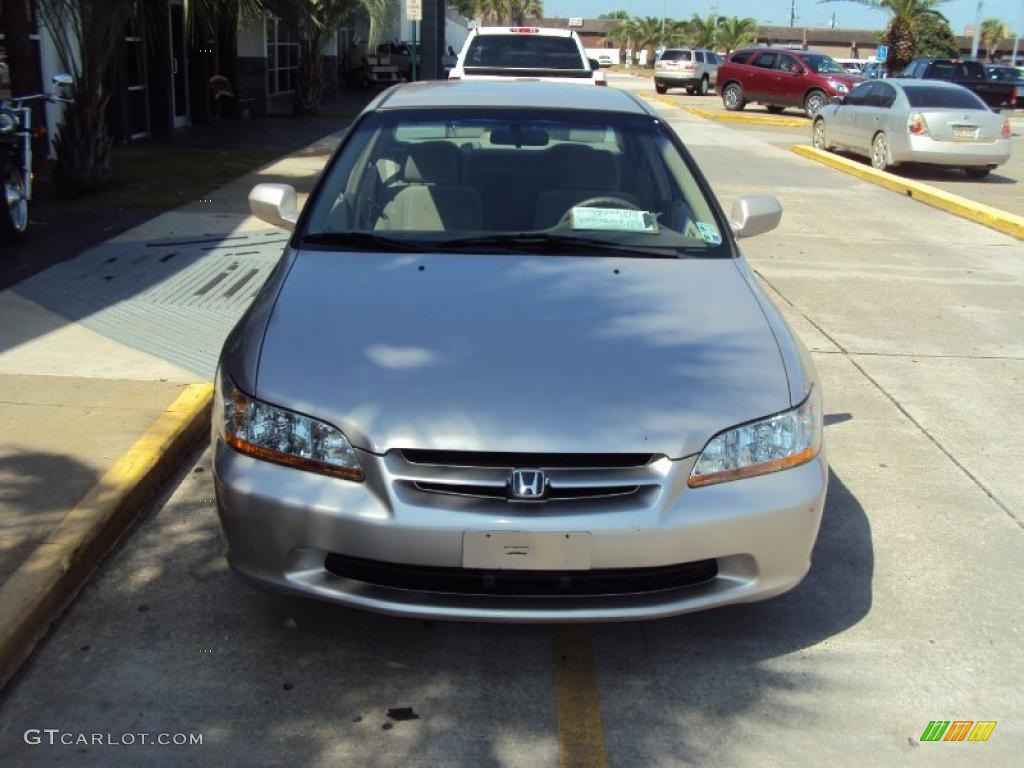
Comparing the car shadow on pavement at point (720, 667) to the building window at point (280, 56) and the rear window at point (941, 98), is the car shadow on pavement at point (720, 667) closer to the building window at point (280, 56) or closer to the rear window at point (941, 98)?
the rear window at point (941, 98)

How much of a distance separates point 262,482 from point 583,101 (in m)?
2.79

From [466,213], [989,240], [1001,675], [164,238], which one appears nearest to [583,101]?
[466,213]

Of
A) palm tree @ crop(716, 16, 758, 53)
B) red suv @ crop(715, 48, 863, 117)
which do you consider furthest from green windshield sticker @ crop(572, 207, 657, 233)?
palm tree @ crop(716, 16, 758, 53)

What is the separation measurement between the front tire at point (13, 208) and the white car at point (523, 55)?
7.63m

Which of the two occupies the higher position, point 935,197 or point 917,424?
point 935,197

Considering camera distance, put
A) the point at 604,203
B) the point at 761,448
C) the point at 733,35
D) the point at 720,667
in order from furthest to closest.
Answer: the point at 733,35
the point at 604,203
the point at 720,667
the point at 761,448

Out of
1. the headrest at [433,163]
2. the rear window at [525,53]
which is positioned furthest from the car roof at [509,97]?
the rear window at [525,53]

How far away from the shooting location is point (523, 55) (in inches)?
637

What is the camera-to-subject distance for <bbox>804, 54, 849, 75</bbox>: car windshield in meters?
30.0

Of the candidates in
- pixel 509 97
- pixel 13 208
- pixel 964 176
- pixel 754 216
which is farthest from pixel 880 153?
pixel 509 97

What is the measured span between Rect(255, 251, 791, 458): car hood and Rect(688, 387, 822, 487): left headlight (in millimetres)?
46

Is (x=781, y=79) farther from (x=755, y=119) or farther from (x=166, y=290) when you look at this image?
(x=166, y=290)

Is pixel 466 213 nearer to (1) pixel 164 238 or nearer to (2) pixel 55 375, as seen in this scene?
(2) pixel 55 375

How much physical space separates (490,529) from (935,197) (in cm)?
1283
